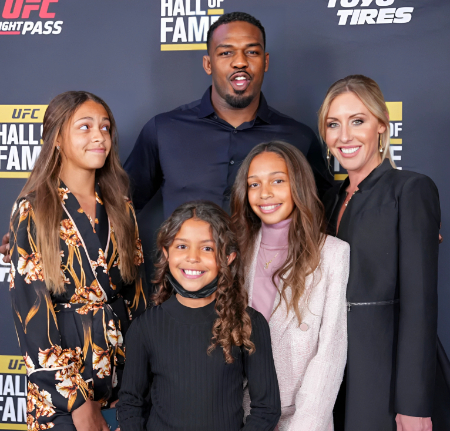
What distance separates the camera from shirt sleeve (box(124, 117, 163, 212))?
2547 millimetres

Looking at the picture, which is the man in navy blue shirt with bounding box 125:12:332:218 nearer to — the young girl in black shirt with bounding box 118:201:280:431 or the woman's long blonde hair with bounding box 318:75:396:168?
the woman's long blonde hair with bounding box 318:75:396:168

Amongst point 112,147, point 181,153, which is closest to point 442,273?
point 181,153

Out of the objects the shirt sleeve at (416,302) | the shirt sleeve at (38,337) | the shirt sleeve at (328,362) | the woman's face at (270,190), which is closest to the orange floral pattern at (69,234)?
the shirt sleeve at (38,337)

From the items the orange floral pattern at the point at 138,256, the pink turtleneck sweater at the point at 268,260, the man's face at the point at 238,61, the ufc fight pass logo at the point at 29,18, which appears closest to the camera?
the pink turtleneck sweater at the point at 268,260

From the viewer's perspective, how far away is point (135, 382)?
1.60 metres

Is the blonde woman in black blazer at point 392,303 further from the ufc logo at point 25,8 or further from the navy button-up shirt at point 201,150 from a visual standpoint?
the ufc logo at point 25,8

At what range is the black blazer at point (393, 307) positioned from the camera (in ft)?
5.58

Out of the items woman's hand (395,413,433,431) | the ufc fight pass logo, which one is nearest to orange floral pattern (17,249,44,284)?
woman's hand (395,413,433,431)

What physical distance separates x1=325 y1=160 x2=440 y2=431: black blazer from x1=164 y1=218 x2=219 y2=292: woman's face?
0.53 m

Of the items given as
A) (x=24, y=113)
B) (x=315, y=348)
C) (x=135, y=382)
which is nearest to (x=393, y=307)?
(x=315, y=348)

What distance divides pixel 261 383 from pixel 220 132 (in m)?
1.31

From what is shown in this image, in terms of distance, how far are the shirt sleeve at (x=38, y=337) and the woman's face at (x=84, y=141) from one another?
0.94ft

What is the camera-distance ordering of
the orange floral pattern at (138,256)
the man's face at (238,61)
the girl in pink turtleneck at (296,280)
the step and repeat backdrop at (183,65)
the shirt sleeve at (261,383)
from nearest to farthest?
1. the shirt sleeve at (261,383)
2. the girl in pink turtleneck at (296,280)
3. the orange floral pattern at (138,256)
4. the man's face at (238,61)
5. the step and repeat backdrop at (183,65)

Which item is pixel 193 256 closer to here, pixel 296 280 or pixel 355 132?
pixel 296 280
